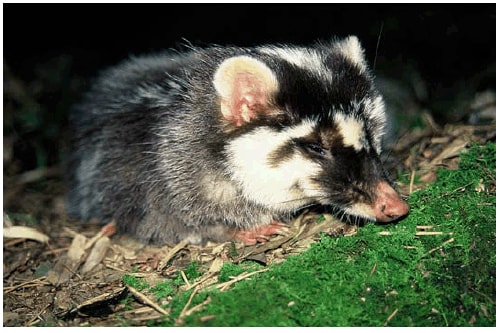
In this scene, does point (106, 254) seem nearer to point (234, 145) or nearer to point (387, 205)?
point (234, 145)

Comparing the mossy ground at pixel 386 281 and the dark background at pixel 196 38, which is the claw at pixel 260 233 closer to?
the mossy ground at pixel 386 281

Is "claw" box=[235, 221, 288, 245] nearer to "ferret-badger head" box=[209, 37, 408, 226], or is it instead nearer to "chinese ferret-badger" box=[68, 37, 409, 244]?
"chinese ferret-badger" box=[68, 37, 409, 244]

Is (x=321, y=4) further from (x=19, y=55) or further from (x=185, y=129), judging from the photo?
(x=19, y=55)

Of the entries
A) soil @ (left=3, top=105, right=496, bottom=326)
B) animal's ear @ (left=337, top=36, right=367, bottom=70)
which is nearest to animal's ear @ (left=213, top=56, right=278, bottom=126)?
animal's ear @ (left=337, top=36, right=367, bottom=70)

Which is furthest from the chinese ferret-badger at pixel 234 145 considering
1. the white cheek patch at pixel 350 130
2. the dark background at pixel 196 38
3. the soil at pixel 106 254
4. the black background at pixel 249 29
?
the black background at pixel 249 29

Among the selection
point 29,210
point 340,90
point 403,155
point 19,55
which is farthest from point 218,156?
point 19,55
